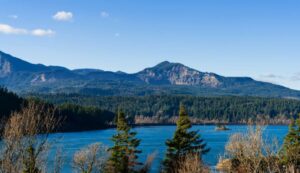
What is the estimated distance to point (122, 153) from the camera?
45.0m

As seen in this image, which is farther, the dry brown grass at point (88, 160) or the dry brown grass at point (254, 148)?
the dry brown grass at point (88, 160)

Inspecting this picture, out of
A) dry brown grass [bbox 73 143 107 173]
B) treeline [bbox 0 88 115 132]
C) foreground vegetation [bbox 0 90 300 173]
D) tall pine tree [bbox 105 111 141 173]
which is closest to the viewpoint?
foreground vegetation [bbox 0 90 300 173]

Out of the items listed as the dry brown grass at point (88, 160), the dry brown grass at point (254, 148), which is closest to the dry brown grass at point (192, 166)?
the dry brown grass at point (254, 148)

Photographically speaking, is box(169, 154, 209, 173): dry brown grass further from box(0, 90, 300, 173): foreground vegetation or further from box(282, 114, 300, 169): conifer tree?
box(282, 114, 300, 169): conifer tree

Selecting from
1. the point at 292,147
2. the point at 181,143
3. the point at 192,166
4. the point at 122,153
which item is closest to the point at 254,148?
the point at 192,166

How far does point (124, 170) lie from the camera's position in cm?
4406

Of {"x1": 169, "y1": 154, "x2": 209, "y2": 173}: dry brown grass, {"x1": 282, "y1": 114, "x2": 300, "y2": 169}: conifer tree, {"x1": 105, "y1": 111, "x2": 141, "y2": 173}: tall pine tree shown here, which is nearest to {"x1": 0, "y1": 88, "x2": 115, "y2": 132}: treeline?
{"x1": 105, "y1": 111, "x2": 141, "y2": 173}: tall pine tree

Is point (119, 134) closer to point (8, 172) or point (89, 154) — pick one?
point (89, 154)

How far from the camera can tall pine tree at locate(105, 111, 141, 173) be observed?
44156 millimetres

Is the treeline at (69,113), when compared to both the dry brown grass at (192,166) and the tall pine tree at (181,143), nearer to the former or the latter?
the tall pine tree at (181,143)

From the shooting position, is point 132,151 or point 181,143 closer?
point 181,143

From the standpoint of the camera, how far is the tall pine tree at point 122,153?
4416 centimetres

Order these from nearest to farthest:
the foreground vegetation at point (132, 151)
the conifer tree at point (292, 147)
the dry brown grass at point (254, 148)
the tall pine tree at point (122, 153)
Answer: the dry brown grass at point (254, 148)
the foreground vegetation at point (132, 151)
the conifer tree at point (292, 147)
the tall pine tree at point (122, 153)

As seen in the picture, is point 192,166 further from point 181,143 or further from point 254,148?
point 181,143
